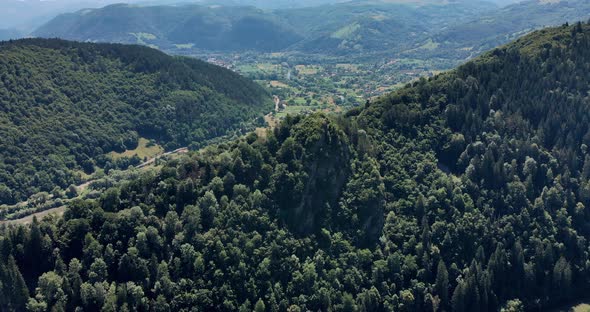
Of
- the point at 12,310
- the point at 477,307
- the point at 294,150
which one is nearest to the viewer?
the point at 12,310

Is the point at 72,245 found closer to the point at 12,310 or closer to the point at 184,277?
the point at 12,310

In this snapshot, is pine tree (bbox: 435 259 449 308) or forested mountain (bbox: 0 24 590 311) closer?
forested mountain (bbox: 0 24 590 311)

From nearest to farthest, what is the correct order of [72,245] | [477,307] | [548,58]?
[72,245], [477,307], [548,58]

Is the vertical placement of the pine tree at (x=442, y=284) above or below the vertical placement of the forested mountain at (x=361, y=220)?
below

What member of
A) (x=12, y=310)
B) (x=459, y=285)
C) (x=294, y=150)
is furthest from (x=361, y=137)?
(x=12, y=310)

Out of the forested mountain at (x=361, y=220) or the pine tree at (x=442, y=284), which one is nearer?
the forested mountain at (x=361, y=220)

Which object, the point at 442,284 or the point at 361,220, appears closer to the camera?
the point at 442,284

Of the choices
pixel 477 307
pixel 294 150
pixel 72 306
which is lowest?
pixel 477 307

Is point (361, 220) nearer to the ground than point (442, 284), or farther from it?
farther from it
